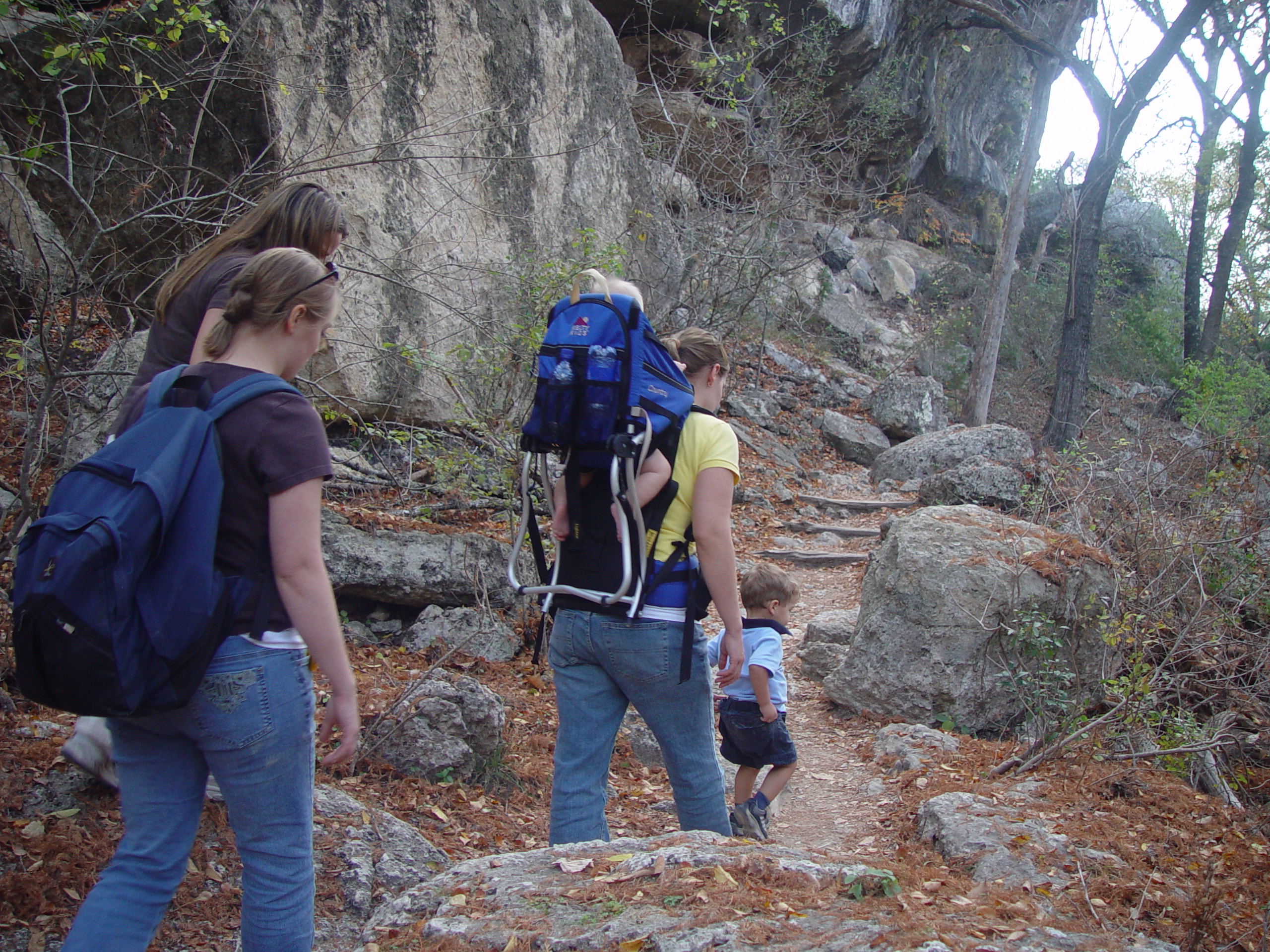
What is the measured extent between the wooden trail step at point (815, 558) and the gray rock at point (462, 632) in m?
4.39

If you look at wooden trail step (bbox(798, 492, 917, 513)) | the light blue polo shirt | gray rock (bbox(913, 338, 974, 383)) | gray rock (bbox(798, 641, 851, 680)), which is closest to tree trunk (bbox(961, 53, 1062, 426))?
gray rock (bbox(913, 338, 974, 383))

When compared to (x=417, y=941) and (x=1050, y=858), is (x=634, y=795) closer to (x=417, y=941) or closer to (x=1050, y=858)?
(x=1050, y=858)

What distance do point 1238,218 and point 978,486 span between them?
39.9 ft

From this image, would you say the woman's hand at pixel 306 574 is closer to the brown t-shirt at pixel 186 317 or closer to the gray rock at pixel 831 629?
the brown t-shirt at pixel 186 317

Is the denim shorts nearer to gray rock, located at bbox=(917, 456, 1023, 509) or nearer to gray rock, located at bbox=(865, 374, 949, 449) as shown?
gray rock, located at bbox=(917, 456, 1023, 509)

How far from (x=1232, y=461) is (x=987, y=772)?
5.59m

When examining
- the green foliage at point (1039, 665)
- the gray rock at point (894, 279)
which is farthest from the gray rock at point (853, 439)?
the green foliage at point (1039, 665)

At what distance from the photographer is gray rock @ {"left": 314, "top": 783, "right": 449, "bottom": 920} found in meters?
3.01

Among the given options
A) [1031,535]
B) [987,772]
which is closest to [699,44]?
[1031,535]

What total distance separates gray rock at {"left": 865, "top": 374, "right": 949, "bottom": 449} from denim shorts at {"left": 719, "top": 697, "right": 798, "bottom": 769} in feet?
38.0

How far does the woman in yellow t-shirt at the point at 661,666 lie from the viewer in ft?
8.00

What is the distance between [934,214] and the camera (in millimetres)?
24125

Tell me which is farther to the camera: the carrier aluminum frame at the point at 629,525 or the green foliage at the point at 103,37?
the green foliage at the point at 103,37

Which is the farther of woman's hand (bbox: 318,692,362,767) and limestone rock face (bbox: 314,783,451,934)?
limestone rock face (bbox: 314,783,451,934)
